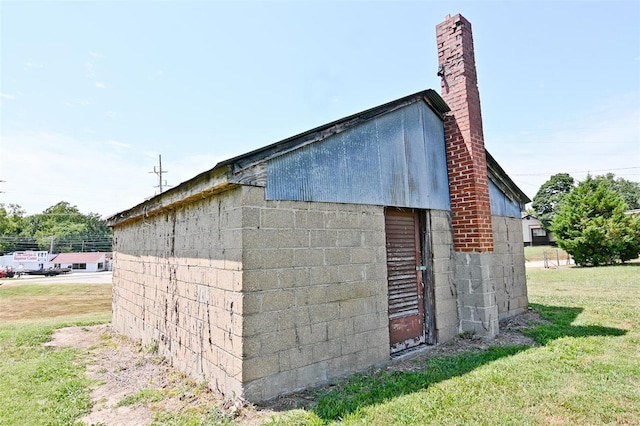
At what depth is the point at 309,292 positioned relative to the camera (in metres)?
4.34

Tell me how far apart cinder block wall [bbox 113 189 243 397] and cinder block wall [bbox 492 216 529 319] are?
20.2 feet

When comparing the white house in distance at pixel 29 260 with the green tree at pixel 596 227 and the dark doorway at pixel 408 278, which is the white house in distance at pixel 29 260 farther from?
the green tree at pixel 596 227

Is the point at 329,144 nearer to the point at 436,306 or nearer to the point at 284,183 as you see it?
the point at 284,183

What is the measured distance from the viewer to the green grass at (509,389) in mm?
3430

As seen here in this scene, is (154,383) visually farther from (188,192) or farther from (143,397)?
(188,192)

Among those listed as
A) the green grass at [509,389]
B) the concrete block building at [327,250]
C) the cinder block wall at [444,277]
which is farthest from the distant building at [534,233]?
the cinder block wall at [444,277]

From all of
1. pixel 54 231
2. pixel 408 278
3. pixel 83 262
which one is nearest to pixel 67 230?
pixel 54 231

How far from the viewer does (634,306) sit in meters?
8.54

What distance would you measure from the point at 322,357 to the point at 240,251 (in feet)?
5.82

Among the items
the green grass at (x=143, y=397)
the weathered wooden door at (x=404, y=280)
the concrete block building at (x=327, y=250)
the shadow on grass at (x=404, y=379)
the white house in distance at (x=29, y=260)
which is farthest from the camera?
the white house in distance at (x=29, y=260)

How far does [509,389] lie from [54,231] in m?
104

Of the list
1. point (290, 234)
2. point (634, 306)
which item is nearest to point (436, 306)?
point (290, 234)

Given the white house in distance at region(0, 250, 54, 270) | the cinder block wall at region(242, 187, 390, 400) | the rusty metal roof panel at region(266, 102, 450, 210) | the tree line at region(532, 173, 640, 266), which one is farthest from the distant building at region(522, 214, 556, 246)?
the white house in distance at region(0, 250, 54, 270)

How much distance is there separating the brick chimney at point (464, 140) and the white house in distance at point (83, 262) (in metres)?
72.0
